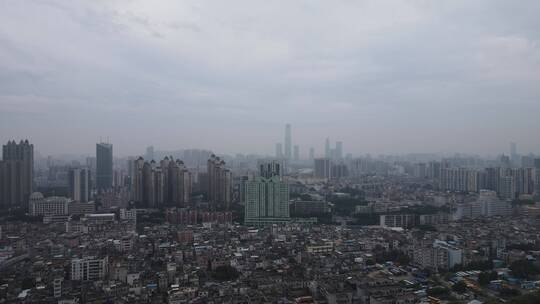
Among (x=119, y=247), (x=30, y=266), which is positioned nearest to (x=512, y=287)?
(x=119, y=247)

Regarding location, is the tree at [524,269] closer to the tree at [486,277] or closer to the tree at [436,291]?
the tree at [486,277]

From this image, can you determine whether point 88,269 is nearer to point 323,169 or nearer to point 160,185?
point 160,185

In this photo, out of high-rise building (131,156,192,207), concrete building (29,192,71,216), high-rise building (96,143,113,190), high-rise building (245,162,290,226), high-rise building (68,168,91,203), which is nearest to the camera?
high-rise building (245,162,290,226)

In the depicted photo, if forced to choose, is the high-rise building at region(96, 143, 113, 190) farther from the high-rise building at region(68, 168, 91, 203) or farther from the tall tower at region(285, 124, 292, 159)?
the tall tower at region(285, 124, 292, 159)

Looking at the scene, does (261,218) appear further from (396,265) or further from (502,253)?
(502,253)

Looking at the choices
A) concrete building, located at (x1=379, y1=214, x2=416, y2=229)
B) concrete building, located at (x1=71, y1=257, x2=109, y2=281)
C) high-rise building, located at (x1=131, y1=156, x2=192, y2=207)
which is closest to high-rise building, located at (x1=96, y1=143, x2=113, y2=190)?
high-rise building, located at (x1=131, y1=156, x2=192, y2=207)

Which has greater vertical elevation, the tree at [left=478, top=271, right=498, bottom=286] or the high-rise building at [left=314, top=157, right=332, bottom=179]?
the high-rise building at [left=314, top=157, right=332, bottom=179]
